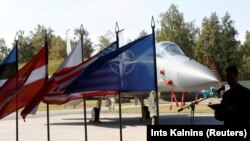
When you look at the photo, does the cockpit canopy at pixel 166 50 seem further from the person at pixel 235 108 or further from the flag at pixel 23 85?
the person at pixel 235 108

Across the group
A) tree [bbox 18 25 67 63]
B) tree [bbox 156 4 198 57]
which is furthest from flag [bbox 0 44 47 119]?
tree [bbox 18 25 67 63]

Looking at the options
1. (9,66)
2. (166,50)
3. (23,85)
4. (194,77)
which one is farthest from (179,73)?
(23,85)

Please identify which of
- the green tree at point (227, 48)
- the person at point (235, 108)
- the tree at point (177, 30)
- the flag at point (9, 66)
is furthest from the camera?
the tree at point (177, 30)

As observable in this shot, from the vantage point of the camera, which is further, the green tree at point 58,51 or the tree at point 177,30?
the green tree at point 58,51

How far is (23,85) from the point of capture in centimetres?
1037

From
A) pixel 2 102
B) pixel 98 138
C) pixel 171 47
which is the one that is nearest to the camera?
pixel 2 102

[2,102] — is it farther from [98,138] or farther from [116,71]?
[98,138]

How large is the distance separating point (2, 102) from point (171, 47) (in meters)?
10.0

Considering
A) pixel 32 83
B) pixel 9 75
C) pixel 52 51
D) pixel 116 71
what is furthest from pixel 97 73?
pixel 52 51

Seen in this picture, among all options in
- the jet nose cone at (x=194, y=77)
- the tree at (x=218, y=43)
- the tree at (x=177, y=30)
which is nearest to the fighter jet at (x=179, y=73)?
the jet nose cone at (x=194, y=77)

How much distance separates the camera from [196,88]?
53.1 ft

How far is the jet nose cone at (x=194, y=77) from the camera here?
15.5 m

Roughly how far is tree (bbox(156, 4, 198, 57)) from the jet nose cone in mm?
62187

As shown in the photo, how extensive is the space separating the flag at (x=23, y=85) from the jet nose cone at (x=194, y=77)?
6.88m
